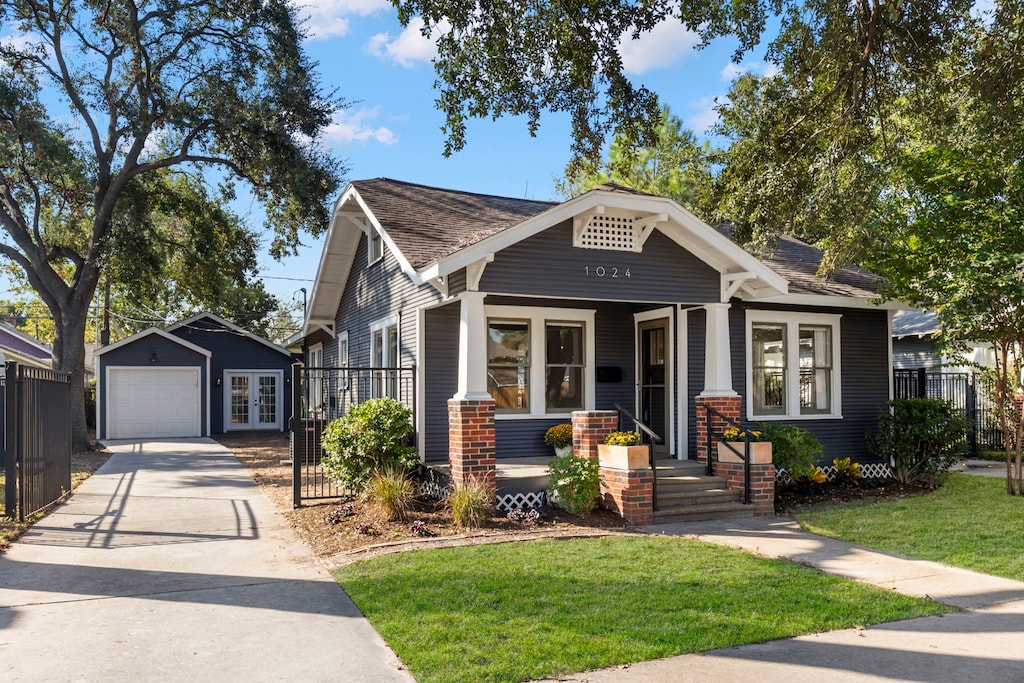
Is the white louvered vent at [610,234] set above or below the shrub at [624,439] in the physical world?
above

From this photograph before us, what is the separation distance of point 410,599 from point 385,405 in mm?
4411

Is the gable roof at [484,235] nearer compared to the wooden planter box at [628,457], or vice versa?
the wooden planter box at [628,457]

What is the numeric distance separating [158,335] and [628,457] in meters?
18.3

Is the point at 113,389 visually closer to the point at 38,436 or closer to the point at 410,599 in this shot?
the point at 38,436

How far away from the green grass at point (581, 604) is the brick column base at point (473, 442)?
1446 mm

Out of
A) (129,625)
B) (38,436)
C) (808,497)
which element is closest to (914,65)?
(808,497)

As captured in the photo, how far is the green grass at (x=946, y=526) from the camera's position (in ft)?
23.2

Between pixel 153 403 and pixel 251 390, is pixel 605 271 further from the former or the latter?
pixel 251 390

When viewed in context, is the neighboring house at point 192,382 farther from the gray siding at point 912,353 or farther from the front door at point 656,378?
the gray siding at point 912,353

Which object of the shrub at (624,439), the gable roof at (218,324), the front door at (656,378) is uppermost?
the gable roof at (218,324)

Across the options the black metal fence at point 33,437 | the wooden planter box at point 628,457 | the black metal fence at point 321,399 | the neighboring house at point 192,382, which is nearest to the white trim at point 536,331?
the black metal fence at point 321,399

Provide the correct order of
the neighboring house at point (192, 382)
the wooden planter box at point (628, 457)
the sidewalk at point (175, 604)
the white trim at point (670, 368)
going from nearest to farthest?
the sidewalk at point (175, 604)
the wooden planter box at point (628, 457)
the white trim at point (670, 368)
the neighboring house at point (192, 382)

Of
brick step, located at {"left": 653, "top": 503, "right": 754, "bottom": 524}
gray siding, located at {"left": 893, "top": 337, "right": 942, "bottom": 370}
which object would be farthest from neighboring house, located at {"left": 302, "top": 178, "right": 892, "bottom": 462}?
gray siding, located at {"left": 893, "top": 337, "right": 942, "bottom": 370}

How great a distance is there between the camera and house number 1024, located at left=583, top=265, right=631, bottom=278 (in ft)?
31.3
